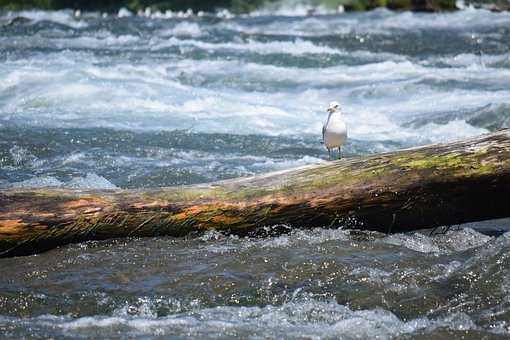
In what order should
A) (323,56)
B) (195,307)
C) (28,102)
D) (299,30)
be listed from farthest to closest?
1. (299,30)
2. (323,56)
3. (28,102)
4. (195,307)

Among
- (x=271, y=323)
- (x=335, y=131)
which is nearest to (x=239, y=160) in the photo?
(x=335, y=131)

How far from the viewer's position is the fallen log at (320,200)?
469 centimetres

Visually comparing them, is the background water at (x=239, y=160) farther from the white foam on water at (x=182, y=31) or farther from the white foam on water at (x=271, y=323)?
the white foam on water at (x=182, y=31)

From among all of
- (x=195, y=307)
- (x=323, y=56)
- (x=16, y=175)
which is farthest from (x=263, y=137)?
(x=323, y=56)

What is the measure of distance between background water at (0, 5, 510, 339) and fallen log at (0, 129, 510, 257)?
0.09m

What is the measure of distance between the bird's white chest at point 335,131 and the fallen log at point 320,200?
2063 mm

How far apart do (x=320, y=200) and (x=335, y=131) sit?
7.31 feet

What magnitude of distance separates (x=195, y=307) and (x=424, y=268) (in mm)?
1157

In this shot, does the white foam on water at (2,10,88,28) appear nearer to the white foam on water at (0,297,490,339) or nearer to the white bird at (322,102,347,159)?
the white bird at (322,102,347,159)

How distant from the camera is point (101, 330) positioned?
12.4 ft

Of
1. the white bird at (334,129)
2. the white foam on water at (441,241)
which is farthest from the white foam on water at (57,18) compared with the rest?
the white foam on water at (441,241)

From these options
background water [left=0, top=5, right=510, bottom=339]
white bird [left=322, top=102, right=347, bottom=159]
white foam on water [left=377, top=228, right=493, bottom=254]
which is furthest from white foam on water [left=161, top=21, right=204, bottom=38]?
white foam on water [left=377, top=228, right=493, bottom=254]

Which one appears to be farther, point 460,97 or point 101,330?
point 460,97

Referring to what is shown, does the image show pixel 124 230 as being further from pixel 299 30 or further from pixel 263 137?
pixel 299 30
